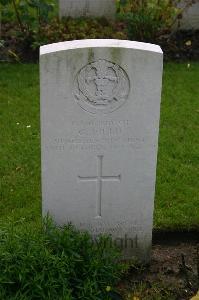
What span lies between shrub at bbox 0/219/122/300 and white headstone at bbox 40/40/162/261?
24 cm

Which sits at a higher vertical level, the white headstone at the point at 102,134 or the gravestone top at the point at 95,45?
the gravestone top at the point at 95,45

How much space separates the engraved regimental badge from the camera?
12.4 feet

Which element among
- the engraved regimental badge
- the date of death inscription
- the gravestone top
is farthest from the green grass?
the gravestone top

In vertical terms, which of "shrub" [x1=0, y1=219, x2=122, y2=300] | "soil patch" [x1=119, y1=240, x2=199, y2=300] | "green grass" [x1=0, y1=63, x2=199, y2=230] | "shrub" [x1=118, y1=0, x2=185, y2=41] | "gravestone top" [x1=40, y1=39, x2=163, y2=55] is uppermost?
"shrub" [x1=118, y1=0, x2=185, y2=41]

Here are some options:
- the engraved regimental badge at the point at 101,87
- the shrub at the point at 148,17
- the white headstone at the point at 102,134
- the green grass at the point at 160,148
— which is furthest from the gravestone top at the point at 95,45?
the shrub at the point at 148,17

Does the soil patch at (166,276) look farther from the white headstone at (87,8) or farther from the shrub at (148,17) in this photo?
the white headstone at (87,8)

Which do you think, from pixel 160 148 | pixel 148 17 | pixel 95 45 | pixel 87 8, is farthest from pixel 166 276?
pixel 87 8

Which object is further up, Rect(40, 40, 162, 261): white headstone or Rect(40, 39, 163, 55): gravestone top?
Rect(40, 39, 163, 55): gravestone top

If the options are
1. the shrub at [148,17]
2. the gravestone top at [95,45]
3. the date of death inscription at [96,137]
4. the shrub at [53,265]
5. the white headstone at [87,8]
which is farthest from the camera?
the white headstone at [87,8]

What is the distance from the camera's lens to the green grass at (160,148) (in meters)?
4.91

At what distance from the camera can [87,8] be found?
9164mm

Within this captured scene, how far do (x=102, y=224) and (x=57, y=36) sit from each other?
4.70 metres

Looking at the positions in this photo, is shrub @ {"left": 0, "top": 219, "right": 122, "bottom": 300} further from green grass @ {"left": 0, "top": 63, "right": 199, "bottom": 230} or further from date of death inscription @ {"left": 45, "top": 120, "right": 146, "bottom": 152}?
green grass @ {"left": 0, "top": 63, "right": 199, "bottom": 230}

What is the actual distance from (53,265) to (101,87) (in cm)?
115
